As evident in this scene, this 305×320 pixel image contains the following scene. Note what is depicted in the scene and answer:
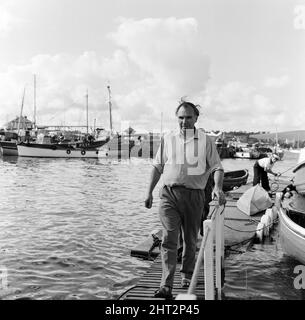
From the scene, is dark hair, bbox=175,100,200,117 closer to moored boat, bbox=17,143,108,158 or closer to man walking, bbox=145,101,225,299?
man walking, bbox=145,101,225,299

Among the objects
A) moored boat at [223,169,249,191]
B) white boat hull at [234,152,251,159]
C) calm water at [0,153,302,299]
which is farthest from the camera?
white boat hull at [234,152,251,159]

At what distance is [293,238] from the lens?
834 cm

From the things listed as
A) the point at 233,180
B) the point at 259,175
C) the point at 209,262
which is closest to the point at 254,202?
the point at 259,175

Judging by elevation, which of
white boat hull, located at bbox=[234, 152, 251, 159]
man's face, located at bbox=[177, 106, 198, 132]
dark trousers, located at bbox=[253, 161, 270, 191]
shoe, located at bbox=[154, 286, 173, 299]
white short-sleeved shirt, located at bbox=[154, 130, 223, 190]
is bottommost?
white boat hull, located at bbox=[234, 152, 251, 159]

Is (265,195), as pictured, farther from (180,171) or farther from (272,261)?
(180,171)

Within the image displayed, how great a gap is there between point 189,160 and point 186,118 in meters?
0.54

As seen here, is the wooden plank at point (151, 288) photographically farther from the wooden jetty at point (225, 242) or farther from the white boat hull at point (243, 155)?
the white boat hull at point (243, 155)

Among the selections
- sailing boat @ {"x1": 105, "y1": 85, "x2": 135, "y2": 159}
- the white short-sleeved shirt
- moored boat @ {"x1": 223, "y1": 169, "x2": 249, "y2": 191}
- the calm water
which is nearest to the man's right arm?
the white short-sleeved shirt

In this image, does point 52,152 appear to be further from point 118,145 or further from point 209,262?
point 209,262

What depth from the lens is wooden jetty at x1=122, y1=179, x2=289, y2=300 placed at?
19.0 ft

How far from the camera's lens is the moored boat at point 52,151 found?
56344 mm

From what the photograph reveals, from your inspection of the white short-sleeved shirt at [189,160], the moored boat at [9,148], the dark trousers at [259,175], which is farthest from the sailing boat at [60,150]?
the white short-sleeved shirt at [189,160]

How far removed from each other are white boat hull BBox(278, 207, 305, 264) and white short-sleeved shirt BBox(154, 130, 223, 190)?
12.3ft

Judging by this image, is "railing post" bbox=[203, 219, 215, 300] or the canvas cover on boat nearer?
"railing post" bbox=[203, 219, 215, 300]
